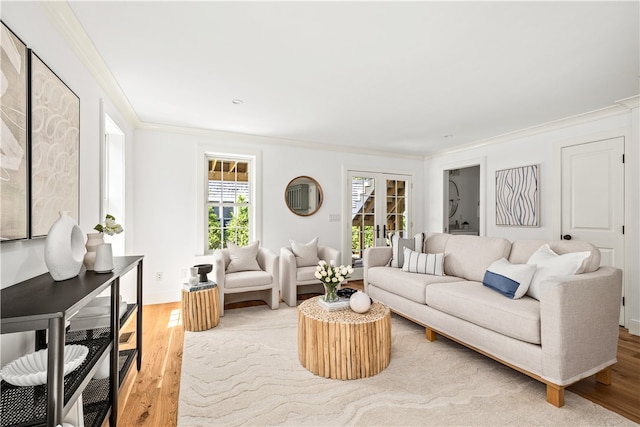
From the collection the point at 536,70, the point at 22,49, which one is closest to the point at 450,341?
the point at 536,70

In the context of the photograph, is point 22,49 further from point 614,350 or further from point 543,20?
point 614,350

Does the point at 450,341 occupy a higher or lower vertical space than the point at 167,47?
lower

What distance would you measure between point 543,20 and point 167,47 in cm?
247

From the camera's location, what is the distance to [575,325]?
6.37ft

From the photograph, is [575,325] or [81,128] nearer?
[575,325]

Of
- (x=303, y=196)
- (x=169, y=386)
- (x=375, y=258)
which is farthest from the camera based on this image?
(x=303, y=196)

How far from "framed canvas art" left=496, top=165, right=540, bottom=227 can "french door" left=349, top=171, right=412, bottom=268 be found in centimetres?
171

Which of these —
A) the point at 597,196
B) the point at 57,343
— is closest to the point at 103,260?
the point at 57,343

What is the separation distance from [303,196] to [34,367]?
4036 mm

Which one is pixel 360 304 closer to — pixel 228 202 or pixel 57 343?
pixel 57 343

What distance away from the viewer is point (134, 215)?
4023mm

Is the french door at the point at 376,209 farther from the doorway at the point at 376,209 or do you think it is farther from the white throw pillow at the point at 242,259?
the white throw pillow at the point at 242,259

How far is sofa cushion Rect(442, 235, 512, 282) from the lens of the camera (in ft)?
10.3

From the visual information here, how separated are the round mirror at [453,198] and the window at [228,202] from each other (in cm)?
431
